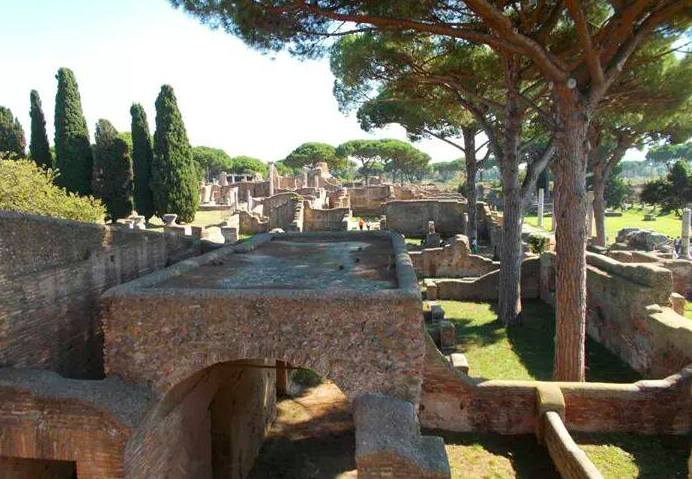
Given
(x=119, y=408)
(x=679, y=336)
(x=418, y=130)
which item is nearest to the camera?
(x=119, y=408)

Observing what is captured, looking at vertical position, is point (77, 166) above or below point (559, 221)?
above

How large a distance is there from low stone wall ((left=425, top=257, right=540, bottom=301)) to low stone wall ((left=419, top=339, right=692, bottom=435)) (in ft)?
26.9

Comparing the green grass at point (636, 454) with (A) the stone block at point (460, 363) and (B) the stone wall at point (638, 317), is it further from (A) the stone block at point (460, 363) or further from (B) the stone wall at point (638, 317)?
(A) the stone block at point (460, 363)

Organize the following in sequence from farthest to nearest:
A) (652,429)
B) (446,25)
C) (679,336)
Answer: (446,25), (679,336), (652,429)

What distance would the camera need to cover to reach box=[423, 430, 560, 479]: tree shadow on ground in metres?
6.78

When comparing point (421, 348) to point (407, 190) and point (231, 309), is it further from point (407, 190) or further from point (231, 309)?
point (407, 190)

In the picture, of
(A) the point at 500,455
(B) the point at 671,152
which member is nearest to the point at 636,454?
(A) the point at 500,455

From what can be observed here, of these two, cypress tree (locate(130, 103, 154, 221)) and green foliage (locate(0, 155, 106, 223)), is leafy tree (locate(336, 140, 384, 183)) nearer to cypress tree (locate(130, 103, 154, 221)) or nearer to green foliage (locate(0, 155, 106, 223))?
cypress tree (locate(130, 103, 154, 221))

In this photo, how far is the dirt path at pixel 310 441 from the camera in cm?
726

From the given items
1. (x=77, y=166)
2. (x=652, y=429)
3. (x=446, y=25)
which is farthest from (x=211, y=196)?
(x=652, y=429)

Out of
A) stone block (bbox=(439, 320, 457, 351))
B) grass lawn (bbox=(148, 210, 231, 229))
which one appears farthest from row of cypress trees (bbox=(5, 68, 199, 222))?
stone block (bbox=(439, 320, 457, 351))

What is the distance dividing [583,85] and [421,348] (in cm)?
625

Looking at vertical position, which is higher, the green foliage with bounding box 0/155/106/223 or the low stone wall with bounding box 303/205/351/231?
the green foliage with bounding box 0/155/106/223

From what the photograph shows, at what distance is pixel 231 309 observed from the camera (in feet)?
15.9
